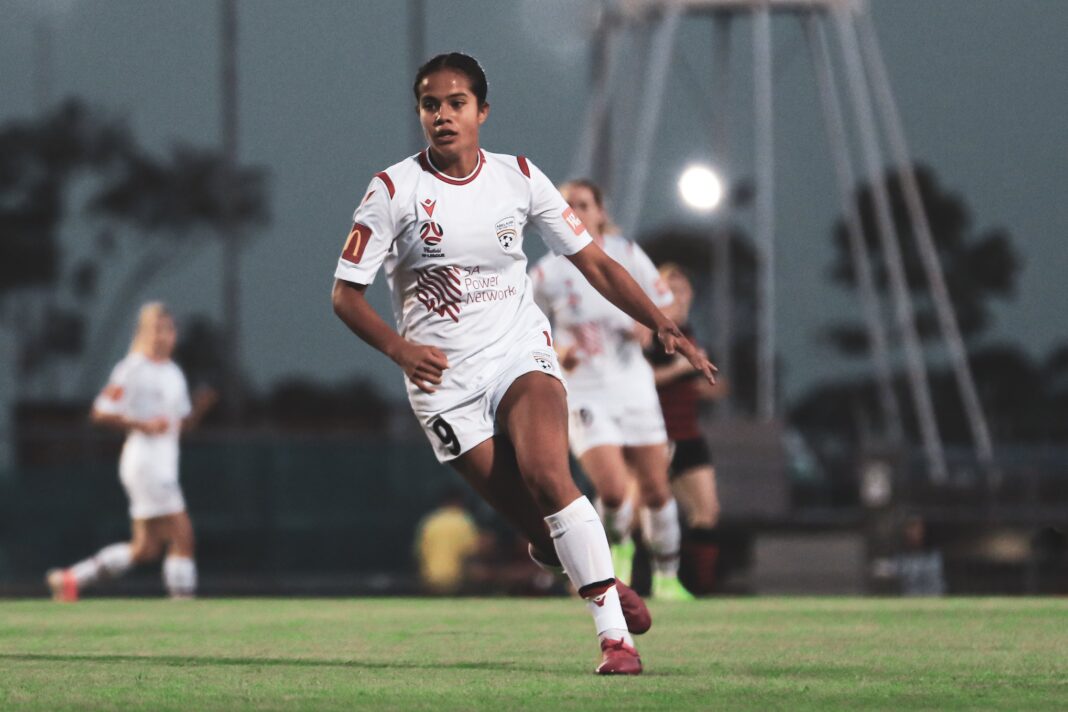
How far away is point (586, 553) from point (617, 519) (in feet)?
18.6

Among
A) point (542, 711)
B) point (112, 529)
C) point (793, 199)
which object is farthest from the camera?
point (793, 199)

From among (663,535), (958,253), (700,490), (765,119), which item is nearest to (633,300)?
(663,535)

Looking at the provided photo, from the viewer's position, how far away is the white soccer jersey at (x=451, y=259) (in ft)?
25.6

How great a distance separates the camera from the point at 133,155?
55719mm

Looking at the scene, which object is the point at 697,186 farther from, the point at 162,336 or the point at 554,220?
the point at 554,220

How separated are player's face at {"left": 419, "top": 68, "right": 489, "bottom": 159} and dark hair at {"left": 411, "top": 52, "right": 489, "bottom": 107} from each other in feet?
0.07

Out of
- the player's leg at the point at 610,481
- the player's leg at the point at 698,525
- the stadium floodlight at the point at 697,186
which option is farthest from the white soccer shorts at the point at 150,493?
the stadium floodlight at the point at 697,186

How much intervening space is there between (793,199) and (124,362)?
32.4m

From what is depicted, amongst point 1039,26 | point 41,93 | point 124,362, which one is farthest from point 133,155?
point 124,362

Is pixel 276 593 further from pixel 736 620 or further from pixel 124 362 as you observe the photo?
pixel 736 620

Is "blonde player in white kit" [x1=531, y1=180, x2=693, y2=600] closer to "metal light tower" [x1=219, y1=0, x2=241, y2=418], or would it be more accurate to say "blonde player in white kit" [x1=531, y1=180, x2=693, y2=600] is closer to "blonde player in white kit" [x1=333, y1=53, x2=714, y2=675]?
"blonde player in white kit" [x1=333, y1=53, x2=714, y2=675]

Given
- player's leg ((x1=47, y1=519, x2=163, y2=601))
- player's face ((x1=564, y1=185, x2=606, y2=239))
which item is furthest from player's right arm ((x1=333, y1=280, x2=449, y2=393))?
player's leg ((x1=47, y1=519, x2=163, y2=601))

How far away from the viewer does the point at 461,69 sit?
7875 mm

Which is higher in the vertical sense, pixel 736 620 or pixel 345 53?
pixel 345 53
